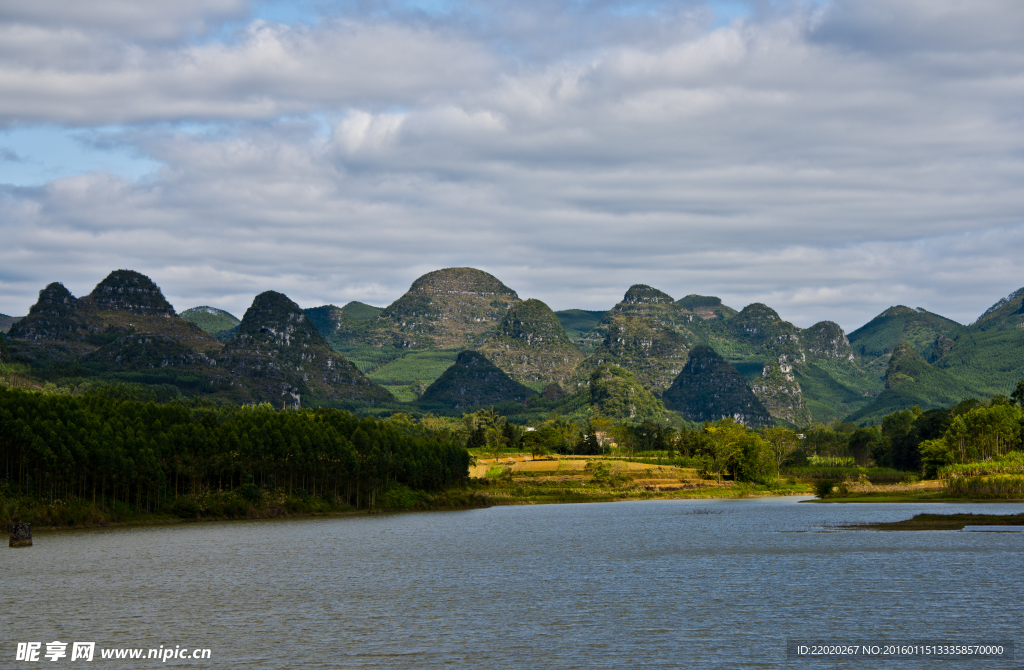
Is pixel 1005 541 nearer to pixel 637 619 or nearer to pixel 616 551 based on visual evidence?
pixel 616 551

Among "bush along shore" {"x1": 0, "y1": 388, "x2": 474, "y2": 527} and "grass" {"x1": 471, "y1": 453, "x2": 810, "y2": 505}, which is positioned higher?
"bush along shore" {"x1": 0, "y1": 388, "x2": 474, "y2": 527}

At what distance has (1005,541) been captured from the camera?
79625 mm

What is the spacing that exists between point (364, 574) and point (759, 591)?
1128 inches

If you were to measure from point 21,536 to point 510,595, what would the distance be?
50.1 meters

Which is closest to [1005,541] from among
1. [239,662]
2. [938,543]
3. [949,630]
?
[938,543]

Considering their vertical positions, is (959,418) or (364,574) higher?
(959,418)

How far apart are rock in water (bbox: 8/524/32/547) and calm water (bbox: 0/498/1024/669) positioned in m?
3.06

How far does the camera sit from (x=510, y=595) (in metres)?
58.7

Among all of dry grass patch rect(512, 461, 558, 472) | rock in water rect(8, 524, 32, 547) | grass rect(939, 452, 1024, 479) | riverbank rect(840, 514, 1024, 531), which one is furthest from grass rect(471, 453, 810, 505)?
rock in water rect(8, 524, 32, 547)

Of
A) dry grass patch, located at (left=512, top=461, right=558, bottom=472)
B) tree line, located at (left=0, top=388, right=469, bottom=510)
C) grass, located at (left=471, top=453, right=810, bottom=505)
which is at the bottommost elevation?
grass, located at (left=471, top=453, right=810, bottom=505)

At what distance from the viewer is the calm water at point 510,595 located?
42.6 meters

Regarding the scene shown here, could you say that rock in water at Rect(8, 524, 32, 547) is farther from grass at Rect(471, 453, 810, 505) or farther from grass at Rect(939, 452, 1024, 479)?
grass at Rect(939, 452, 1024, 479)

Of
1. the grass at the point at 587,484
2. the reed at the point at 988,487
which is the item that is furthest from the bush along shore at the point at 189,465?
the reed at the point at 988,487

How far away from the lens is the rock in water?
8319 cm
